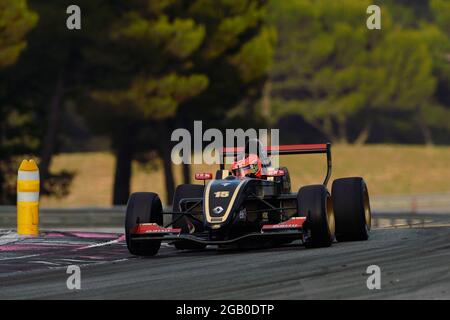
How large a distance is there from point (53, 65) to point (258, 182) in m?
24.0

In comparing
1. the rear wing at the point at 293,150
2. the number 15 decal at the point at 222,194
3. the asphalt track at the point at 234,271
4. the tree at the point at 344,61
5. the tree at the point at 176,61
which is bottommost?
the asphalt track at the point at 234,271

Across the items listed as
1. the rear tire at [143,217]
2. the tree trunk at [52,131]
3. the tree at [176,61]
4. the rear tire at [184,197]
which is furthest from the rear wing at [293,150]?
the tree trunk at [52,131]

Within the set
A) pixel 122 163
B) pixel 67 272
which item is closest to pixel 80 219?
pixel 67 272

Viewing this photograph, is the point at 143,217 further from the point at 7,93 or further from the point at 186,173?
the point at 186,173

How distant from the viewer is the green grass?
5978cm

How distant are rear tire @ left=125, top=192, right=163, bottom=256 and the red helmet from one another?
43.3 inches

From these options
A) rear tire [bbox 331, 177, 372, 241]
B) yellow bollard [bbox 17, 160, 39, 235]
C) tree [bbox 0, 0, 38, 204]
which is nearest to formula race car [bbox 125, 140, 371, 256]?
rear tire [bbox 331, 177, 372, 241]

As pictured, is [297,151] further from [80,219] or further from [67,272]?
[80,219]

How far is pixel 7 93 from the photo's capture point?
3659cm

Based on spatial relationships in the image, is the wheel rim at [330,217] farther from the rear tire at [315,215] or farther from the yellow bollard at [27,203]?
the yellow bollard at [27,203]

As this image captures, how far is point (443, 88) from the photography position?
263 feet

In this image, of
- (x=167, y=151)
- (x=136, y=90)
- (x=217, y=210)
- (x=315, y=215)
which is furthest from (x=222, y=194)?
(x=167, y=151)

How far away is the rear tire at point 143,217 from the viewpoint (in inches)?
524
